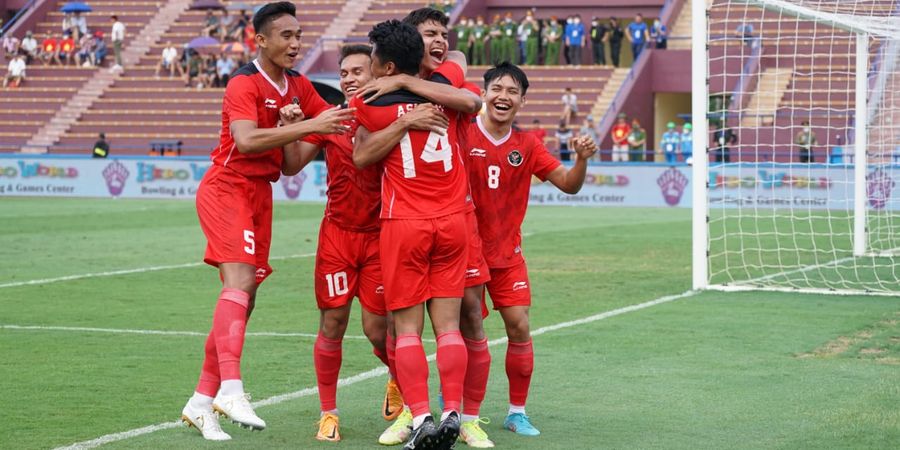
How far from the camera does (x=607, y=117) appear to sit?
3878cm

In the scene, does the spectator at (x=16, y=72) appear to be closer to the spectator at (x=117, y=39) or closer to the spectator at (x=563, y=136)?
the spectator at (x=117, y=39)

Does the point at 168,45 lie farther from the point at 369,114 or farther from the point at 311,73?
the point at 369,114

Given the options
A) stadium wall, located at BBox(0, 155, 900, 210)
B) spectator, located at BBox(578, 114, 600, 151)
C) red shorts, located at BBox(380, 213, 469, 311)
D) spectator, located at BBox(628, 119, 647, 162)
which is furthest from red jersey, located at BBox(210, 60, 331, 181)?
spectator, located at BBox(578, 114, 600, 151)

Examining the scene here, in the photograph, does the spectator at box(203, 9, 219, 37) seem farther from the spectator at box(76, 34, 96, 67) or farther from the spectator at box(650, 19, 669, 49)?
the spectator at box(650, 19, 669, 49)

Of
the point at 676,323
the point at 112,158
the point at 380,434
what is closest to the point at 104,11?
the point at 112,158

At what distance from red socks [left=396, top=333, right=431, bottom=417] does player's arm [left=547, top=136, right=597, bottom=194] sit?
1311 millimetres

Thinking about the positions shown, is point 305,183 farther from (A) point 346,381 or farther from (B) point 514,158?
(B) point 514,158

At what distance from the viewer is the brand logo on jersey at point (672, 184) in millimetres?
32344

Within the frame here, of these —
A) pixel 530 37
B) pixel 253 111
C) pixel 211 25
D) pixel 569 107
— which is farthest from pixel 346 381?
pixel 211 25

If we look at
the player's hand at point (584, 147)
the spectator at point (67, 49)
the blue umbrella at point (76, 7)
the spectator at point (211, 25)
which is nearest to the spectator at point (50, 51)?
the spectator at point (67, 49)

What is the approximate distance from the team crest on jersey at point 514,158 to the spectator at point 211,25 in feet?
132

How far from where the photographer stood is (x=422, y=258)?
6.52 m

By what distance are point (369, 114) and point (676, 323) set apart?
578cm

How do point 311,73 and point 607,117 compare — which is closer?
point 607,117
